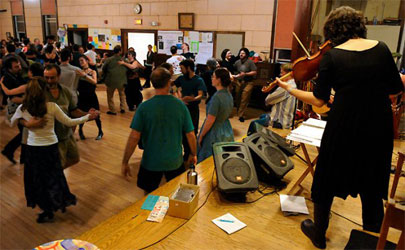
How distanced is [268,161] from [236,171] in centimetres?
39

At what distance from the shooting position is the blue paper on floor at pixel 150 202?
2.35m

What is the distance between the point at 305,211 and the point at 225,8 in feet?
25.2

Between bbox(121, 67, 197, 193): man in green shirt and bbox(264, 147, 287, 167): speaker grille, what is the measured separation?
0.78 metres

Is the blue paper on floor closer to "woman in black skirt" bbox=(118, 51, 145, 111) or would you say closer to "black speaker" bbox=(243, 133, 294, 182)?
"black speaker" bbox=(243, 133, 294, 182)

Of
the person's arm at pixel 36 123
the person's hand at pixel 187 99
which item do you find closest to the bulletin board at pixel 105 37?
the person's hand at pixel 187 99

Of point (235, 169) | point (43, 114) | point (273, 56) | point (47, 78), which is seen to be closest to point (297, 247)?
point (235, 169)

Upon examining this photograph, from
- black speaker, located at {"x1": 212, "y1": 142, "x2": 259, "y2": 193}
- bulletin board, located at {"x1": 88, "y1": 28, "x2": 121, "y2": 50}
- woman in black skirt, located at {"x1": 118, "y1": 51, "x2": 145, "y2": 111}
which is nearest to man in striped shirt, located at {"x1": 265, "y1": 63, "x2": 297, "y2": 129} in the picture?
black speaker, located at {"x1": 212, "y1": 142, "x2": 259, "y2": 193}

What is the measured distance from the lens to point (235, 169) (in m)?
2.58

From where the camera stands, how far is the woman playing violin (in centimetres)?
168

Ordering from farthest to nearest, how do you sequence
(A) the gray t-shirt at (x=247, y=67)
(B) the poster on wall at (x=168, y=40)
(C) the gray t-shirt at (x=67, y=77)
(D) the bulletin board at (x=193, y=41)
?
(B) the poster on wall at (x=168, y=40)
(D) the bulletin board at (x=193, y=41)
(A) the gray t-shirt at (x=247, y=67)
(C) the gray t-shirt at (x=67, y=77)

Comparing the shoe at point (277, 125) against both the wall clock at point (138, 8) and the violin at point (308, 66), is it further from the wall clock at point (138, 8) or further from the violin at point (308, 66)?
the wall clock at point (138, 8)

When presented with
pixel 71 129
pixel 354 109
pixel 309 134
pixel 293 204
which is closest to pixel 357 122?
pixel 354 109

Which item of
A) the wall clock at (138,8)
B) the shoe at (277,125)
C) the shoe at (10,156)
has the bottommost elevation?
the shoe at (10,156)

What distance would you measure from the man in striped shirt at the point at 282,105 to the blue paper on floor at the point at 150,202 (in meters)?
2.59
